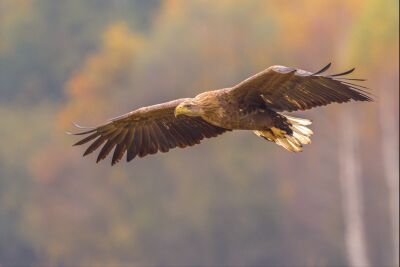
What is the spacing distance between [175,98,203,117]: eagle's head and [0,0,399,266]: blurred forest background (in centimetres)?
1465

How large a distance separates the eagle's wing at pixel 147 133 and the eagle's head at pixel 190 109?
721mm

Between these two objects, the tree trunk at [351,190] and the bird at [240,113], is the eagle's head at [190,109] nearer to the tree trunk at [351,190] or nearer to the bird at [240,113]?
the bird at [240,113]

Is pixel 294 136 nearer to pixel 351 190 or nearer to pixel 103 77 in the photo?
pixel 351 190

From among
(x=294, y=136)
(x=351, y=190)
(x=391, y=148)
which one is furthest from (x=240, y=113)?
(x=351, y=190)


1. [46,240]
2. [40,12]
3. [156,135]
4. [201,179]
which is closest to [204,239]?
[201,179]

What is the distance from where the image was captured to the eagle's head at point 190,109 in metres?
12.2

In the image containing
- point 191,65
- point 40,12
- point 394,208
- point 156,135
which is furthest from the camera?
point 40,12

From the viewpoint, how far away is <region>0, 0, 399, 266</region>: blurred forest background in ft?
93.1

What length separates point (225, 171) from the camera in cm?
2922

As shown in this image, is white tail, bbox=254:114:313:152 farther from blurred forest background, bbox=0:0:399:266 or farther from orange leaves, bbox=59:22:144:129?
orange leaves, bbox=59:22:144:129

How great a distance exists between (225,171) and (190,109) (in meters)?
17.1

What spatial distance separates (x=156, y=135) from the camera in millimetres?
13148

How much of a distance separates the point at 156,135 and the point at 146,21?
77.4ft

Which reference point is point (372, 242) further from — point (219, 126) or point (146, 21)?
point (219, 126)
